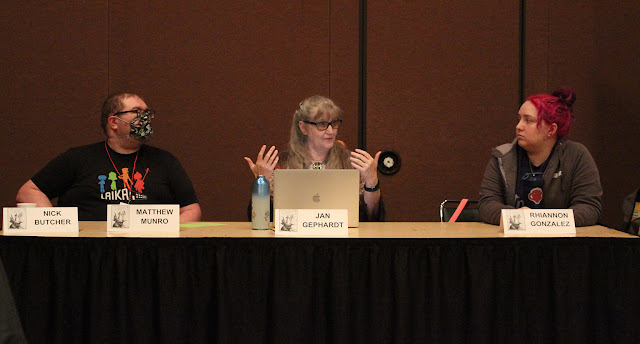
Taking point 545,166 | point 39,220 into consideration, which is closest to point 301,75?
point 545,166

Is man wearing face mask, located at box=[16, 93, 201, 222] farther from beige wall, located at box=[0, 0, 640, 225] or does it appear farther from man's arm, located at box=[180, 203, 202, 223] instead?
beige wall, located at box=[0, 0, 640, 225]

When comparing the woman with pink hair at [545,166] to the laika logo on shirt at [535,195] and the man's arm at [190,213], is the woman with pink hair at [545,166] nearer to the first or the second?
the laika logo on shirt at [535,195]

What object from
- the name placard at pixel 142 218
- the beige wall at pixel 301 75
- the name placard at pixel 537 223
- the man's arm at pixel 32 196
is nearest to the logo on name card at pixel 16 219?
the name placard at pixel 142 218

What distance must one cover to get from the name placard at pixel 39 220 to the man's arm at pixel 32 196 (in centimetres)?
83

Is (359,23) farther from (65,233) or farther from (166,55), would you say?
(65,233)

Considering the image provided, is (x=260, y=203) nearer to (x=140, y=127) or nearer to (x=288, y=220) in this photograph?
(x=288, y=220)

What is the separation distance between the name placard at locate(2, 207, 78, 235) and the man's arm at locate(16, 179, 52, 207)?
32.5 inches

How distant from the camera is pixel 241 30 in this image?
4566 millimetres

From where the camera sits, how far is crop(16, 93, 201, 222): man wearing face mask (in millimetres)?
3459

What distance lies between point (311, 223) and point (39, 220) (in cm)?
105
